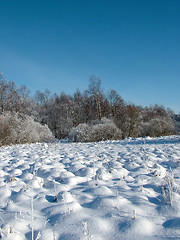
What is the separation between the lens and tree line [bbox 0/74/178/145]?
48.4 ft

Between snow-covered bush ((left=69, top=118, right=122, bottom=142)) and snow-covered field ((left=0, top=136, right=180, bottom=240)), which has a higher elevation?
snow-covered bush ((left=69, top=118, right=122, bottom=142))

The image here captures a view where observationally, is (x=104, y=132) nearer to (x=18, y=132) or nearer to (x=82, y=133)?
(x=82, y=133)

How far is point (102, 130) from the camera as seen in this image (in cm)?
1409

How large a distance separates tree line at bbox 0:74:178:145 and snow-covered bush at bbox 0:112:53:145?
0.98 ft

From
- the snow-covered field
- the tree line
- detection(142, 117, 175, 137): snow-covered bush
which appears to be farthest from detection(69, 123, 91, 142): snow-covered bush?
the snow-covered field

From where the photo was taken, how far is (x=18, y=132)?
1409 centimetres

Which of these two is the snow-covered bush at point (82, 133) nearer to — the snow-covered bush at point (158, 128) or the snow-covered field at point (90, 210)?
the snow-covered bush at point (158, 128)

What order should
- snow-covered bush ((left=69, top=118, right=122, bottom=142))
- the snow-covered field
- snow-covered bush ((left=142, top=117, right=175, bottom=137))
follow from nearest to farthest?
the snow-covered field
snow-covered bush ((left=69, top=118, right=122, bottom=142))
snow-covered bush ((left=142, top=117, right=175, bottom=137))

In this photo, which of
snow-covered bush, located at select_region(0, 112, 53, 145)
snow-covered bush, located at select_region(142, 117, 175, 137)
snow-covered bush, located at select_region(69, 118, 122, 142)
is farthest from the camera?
snow-covered bush, located at select_region(142, 117, 175, 137)

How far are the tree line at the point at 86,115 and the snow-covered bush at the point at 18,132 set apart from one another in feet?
0.98

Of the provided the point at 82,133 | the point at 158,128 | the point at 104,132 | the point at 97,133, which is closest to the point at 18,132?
the point at 82,133

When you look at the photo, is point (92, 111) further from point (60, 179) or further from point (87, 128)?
point (60, 179)

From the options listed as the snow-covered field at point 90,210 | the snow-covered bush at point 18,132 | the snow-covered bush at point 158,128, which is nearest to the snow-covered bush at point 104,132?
the snow-covered bush at point 18,132

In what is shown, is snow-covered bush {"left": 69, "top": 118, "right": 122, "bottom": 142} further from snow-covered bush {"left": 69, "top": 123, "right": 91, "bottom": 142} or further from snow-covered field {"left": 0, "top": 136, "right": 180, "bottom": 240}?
snow-covered field {"left": 0, "top": 136, "right": 180, "bottom": 240}
